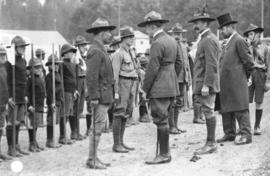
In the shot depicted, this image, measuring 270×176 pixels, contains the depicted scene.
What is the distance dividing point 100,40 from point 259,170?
339 centimetres

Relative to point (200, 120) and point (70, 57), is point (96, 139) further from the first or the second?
point (200, 120)

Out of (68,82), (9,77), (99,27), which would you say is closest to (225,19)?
(99,27)

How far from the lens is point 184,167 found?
792 cm

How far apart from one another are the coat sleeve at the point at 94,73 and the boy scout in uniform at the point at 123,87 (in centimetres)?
147

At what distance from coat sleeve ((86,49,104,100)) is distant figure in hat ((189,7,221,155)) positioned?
6.48 feet

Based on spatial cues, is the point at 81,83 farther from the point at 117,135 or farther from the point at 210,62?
the point at 210,62

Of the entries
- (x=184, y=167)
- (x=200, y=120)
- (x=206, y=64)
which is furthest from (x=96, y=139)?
(x=200, y=120)

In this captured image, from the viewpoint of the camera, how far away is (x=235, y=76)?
9.50 metres

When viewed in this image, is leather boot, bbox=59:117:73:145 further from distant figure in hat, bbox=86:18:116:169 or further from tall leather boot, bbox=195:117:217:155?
tall leather boot, bbox=195:117:217:155

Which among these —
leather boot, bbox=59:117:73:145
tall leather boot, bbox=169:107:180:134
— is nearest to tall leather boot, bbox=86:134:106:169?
leather boot, bbox=59:117:73:145

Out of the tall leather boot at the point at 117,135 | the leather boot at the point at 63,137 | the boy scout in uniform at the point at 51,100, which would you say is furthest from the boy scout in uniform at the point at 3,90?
the tall leather boot at the point at 117,135

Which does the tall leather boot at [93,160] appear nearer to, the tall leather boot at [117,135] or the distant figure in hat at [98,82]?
the distant figure in hat at [98,82]

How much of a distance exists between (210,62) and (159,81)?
112 cm

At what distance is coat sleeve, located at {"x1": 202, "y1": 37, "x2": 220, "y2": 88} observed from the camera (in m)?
8.73
